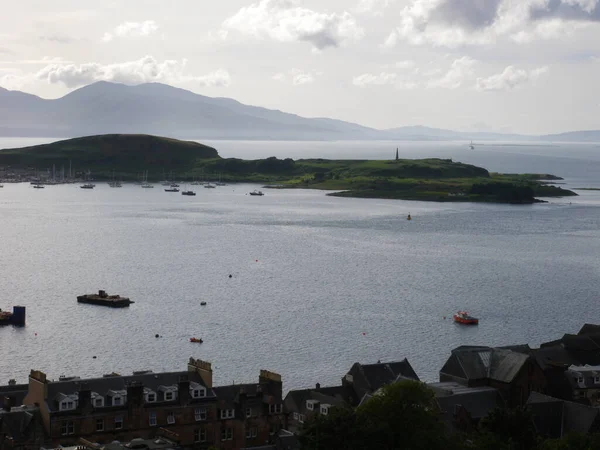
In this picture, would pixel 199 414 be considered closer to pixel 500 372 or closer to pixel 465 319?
pixel 500 372

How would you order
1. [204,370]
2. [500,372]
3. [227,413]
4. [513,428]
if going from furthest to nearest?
[500,372] < [204,370] < [227,413] < [513,428]

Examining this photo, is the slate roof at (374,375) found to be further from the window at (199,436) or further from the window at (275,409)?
the window at (199,436)

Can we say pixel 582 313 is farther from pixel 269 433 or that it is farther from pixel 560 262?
pixel 269 433

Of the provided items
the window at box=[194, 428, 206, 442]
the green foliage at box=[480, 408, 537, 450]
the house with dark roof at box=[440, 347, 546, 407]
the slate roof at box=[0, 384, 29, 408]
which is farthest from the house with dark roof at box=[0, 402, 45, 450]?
the house with dark roof at box=[440, 347, 546, 407]

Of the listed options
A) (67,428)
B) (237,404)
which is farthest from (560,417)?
(67,428)

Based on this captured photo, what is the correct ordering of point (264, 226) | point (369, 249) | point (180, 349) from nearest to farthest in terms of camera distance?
1. point (180, 349)
2. point (369, 249)
3. point (264, 226)

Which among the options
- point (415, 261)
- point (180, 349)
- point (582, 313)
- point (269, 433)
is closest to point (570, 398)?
point (269, 433)

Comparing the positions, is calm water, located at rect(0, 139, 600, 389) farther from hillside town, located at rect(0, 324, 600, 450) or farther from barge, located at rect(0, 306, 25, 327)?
hillside town, located at rect(0, 324, 600, 450)
